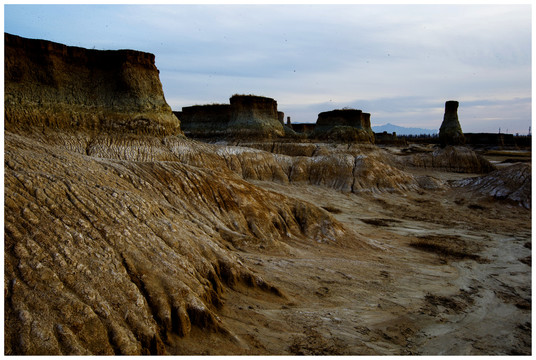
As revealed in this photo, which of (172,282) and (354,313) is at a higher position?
(172,282)

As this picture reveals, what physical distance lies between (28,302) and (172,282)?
5.27ft

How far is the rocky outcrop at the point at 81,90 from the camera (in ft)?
65.9

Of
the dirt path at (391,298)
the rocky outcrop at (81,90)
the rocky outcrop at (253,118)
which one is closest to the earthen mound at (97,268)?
the dirt path at (391,298)

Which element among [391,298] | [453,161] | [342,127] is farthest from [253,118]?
[391,298]

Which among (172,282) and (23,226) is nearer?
(23,226)

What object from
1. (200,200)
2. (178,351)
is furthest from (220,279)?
(200,200)

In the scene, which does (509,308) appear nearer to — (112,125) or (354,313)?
(354,313)

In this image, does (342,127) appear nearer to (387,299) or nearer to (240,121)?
(240,121)

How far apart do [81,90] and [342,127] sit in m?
28.5

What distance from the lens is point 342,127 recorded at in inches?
1725

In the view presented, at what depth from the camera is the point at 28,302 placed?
3.81m

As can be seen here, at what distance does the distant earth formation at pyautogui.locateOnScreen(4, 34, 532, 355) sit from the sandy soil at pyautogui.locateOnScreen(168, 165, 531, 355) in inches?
1.4

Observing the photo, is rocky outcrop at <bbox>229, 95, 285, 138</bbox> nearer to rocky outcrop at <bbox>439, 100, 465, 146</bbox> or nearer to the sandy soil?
rocky outcrop at <bbox>439, 100, 465, 146</bbox>

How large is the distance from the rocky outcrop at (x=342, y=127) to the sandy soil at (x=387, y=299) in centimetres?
2913
